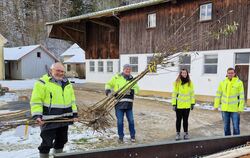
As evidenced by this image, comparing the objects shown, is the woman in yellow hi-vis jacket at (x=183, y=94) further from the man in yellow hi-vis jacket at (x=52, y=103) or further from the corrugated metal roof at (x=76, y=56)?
the corrugated metal roof at (x=76, y=56)

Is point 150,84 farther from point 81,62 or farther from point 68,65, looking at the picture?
point 68,65

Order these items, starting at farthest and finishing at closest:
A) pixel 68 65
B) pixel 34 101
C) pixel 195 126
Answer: pixel 68 65 < pixel 195 126 < pixel 34 101

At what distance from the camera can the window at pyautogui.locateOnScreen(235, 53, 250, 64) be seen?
12027mm

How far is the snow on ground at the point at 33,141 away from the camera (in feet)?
17.3

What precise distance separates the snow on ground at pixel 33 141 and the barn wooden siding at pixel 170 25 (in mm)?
4112

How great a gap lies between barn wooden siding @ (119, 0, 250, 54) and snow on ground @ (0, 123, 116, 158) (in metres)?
4.11

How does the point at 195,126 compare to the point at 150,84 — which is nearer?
the point at 195,126

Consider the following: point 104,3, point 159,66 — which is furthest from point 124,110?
point 104,3

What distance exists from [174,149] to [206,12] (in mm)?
11288

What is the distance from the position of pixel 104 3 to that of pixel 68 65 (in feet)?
54.3

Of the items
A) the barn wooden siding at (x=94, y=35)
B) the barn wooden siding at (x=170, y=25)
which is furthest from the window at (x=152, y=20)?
the barn wooden siding at (x=94, y=35)

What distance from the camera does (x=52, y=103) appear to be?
4.04 m

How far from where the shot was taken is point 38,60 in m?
35.3

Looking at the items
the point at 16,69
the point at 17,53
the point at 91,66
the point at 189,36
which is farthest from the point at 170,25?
the point at 16,69
